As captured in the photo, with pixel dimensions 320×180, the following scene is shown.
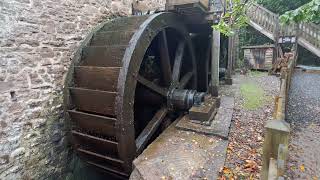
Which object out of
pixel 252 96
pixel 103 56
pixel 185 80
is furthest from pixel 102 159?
pixel 252 96

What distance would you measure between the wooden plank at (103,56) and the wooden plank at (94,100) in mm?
445

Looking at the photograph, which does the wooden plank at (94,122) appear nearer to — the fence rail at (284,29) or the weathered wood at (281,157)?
the weathered wood at (281,157)

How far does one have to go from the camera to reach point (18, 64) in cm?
333

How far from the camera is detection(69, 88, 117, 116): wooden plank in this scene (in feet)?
11.3

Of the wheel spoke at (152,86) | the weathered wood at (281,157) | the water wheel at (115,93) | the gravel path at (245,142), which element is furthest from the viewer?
the wheel spoke at (152,86)

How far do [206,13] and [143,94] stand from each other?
2.01 m

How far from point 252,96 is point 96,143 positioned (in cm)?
475

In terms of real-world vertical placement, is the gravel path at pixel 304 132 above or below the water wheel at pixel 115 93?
below

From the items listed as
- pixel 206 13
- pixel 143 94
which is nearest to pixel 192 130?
pixel 143 94

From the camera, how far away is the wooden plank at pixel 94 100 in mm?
3459

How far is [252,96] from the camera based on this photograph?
6910mm

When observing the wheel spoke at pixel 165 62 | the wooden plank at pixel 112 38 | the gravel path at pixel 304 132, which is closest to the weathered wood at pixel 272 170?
the gravel path at pixel 304 132

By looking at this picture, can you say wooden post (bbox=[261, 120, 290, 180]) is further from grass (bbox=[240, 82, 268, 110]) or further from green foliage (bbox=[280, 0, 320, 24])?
grass (bbox=[240, 82, 268, 110])

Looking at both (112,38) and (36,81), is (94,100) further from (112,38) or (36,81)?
(112,38)
